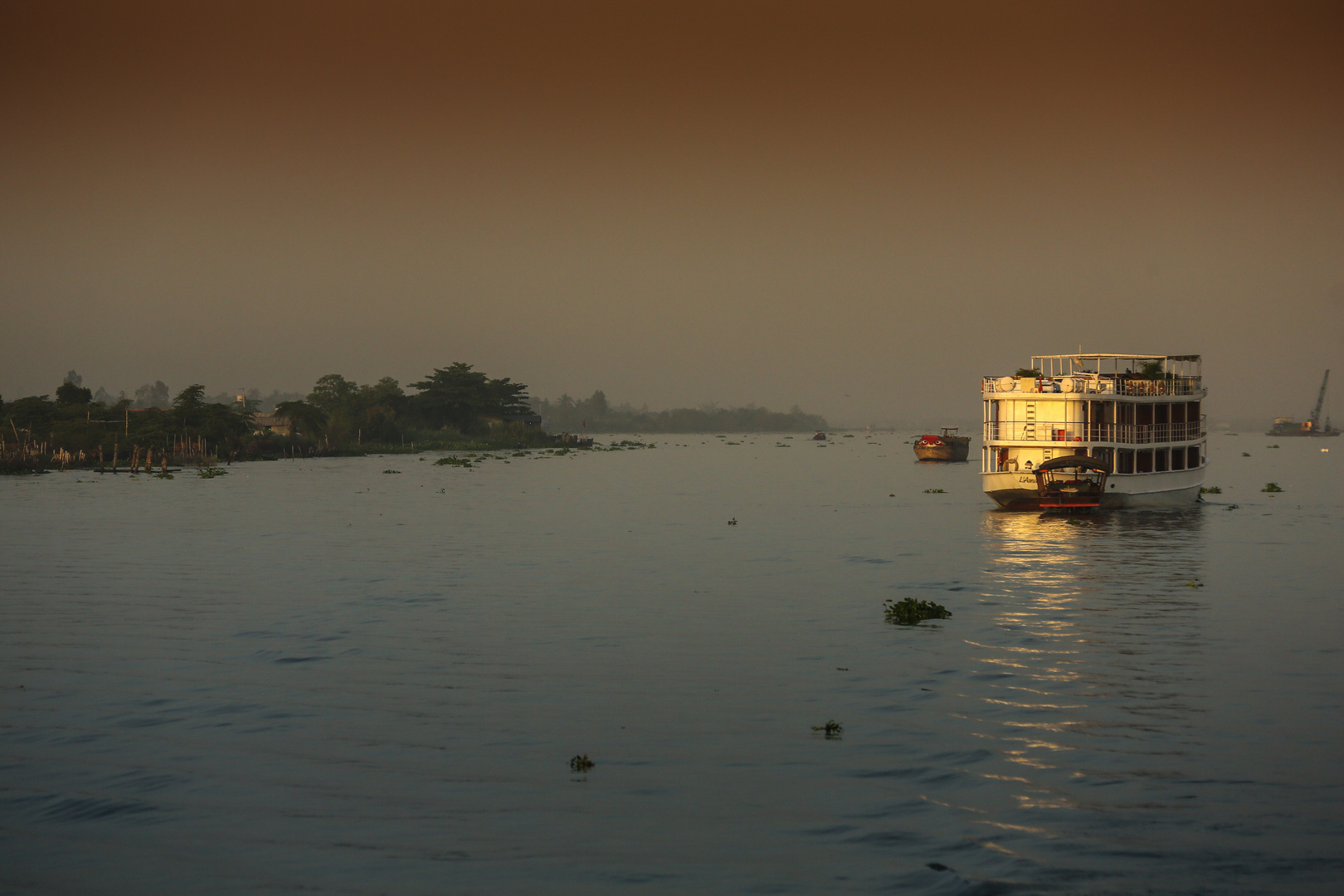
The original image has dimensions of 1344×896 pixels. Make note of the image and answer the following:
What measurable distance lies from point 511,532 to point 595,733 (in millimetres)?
37098

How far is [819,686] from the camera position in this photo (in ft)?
66.0

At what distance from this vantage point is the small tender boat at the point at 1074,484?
58125 mm

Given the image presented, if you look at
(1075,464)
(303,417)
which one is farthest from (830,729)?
(303,417)

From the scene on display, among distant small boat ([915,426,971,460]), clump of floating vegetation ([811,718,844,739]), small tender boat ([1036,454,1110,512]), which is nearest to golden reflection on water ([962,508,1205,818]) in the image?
Result: clump of floating vegetation ([811,718,844,739])

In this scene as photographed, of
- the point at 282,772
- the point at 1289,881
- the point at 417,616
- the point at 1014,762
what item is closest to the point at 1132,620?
the point at 1014,762

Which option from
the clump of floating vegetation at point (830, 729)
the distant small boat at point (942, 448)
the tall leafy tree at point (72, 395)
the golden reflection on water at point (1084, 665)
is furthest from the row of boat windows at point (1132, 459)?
the tall leafy tree at point (72, 395)

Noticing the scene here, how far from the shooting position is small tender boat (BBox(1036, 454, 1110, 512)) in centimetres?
5812

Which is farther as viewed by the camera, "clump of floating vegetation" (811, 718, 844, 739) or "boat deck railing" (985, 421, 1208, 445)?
"boat deck railing" (985, 421, 1208, 445)

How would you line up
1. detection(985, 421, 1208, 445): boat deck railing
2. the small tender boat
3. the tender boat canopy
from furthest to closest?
detection(985, 421, 1208, 445): boat deck railing < the small tender boat < the tender boat canopy

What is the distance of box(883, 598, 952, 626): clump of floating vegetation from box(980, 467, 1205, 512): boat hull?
117 feet

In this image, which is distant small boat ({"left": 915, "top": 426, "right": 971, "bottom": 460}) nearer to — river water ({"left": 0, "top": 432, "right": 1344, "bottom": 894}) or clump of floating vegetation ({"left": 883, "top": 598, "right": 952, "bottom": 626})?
river water ({"left": 0, "top": 432, "right": 1344, "bottom": 894})

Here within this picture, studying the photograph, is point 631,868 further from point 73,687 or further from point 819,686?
point 73,687

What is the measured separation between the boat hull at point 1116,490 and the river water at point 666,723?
1814 cm

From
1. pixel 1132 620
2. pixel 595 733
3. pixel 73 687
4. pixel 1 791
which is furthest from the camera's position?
pixel 1132 620
